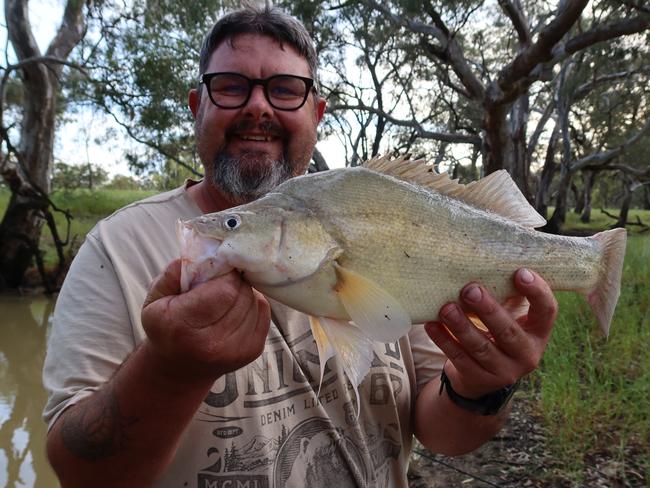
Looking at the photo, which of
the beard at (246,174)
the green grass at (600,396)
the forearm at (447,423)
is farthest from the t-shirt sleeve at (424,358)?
the green grass at (600,396)

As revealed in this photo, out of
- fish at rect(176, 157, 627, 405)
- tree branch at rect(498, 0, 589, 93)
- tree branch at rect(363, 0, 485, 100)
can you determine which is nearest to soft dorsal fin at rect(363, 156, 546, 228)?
fish at rect(176, 157, 627, 405)

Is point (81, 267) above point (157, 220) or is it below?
below

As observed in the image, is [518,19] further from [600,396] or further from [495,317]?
[495,317]

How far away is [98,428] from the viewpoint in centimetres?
155

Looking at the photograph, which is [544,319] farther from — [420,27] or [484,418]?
[420,27]

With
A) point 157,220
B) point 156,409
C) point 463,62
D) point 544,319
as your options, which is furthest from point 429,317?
point 463,62

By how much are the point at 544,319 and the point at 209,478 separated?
1.30 m

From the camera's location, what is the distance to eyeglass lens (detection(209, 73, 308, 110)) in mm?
2402

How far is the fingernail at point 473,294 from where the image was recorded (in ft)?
5.31

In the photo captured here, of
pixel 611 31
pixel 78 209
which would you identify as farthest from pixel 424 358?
pixel 78 209

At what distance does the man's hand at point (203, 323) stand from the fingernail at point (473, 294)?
68cm

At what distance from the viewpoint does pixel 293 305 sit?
152 centimetres

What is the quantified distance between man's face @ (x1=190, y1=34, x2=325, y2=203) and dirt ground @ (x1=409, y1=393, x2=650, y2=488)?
2639 mm

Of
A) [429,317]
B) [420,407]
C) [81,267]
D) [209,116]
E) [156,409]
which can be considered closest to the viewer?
[156,409]
